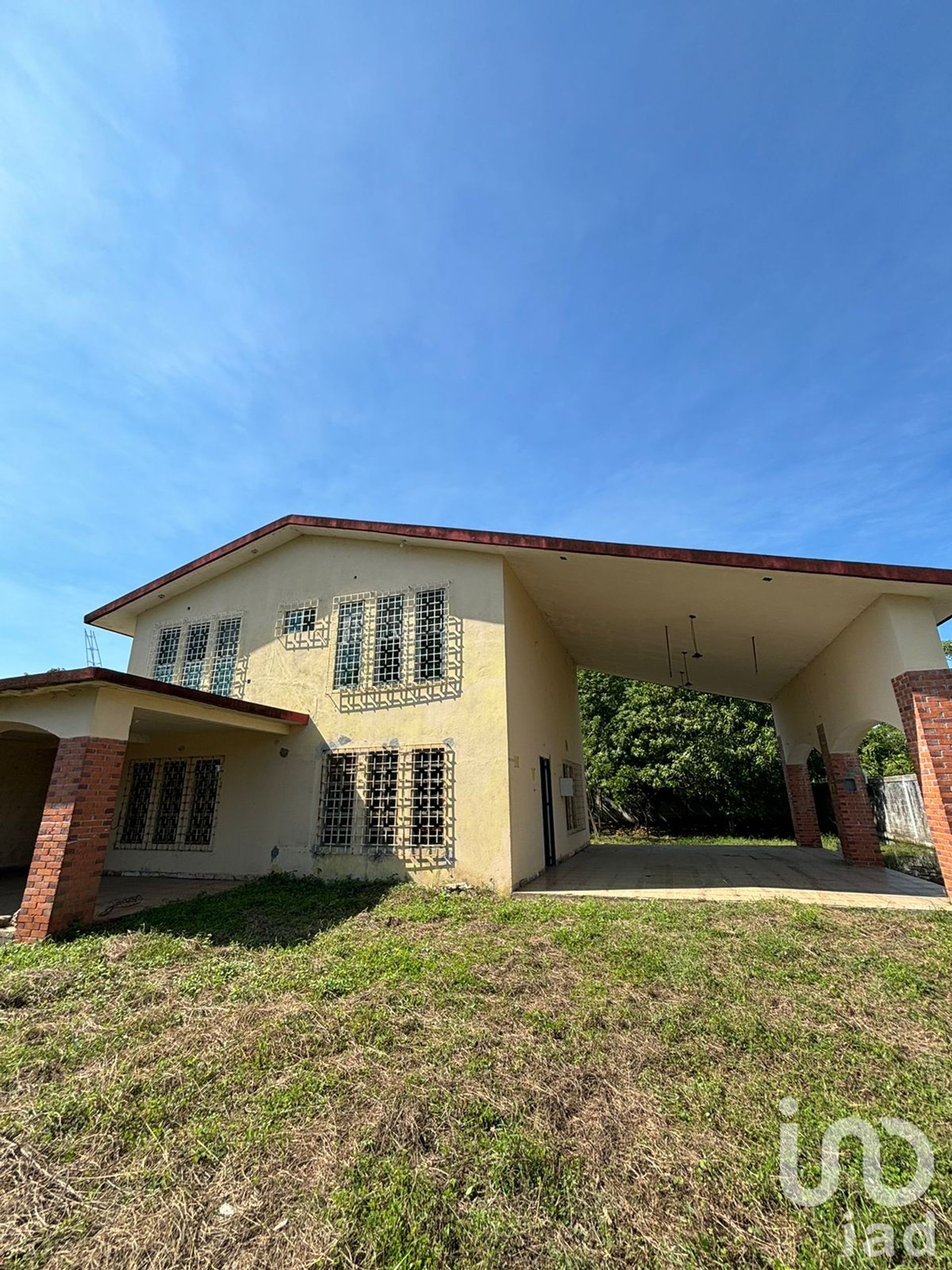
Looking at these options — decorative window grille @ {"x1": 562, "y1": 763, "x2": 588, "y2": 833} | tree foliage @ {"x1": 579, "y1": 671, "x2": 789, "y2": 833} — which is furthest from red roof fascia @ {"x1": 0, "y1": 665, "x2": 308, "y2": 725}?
tree foliage @ {"x1": 579, "y1": 671, "x2": 789, "y2": 833}

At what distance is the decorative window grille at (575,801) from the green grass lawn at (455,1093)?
311 inches

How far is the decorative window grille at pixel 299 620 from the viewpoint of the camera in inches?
422

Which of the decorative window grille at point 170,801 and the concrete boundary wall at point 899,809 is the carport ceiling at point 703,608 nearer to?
the concrete boundary wall at point 899,809

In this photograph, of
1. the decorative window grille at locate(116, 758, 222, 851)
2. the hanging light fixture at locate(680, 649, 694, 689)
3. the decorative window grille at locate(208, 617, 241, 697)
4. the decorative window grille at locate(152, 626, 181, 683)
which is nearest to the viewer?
the decorative window grille at locate(116, 758, 222, 851)

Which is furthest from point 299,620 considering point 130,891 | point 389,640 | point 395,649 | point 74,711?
point 130,891

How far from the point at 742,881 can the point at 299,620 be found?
928cm

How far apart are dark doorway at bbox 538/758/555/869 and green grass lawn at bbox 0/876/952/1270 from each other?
528cm

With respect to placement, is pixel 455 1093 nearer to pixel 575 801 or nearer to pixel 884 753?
pixel 575 801

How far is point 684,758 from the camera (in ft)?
64.9

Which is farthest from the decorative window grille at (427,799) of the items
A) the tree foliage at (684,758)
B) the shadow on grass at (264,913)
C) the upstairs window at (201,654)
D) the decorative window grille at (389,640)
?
the tree foliage at (684,758)

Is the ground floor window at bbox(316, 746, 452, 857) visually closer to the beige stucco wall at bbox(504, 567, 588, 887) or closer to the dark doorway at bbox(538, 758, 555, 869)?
the beige stucco wall at bbox(504, 567, 588, 887)

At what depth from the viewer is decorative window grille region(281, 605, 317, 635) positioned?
10727mm

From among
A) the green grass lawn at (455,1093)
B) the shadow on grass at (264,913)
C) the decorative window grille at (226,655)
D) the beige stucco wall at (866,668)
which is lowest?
the green grass lawn at (455,1093)

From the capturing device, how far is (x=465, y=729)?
890 cm
